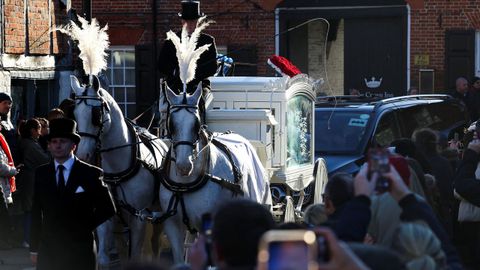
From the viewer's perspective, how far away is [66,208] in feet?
27.6

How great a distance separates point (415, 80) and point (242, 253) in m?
23.9

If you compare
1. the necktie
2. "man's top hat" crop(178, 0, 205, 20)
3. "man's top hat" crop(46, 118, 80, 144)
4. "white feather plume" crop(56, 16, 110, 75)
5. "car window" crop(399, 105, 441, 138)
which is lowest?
the necktie

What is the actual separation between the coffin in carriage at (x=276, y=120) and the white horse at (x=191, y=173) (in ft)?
5.31

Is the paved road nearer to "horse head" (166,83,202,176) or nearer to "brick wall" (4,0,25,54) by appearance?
"horse head" (166,83,202,176)

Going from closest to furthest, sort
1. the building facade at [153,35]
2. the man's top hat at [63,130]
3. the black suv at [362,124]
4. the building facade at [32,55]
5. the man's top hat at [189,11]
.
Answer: the man's top hat at [63,130]
the man's top hat at [189,11]
the black suv at [362,124]
the building facade at [32,55]
the building facade at [153,35]

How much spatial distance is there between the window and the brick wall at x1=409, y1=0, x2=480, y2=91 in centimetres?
682

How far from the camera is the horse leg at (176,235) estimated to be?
1059cm

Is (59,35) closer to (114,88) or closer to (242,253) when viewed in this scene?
(114,88)

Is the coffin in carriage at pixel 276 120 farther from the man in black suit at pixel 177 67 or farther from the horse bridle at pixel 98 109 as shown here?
the horse bridle at pixel 98 109

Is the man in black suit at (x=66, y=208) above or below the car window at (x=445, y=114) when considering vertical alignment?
below

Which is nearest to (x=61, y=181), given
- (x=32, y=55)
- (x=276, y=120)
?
(x=276, y=120)

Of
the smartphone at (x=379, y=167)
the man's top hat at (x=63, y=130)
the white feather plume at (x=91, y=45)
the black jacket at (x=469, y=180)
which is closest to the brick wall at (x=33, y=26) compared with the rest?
the white feather plume at (x=91, y=45)

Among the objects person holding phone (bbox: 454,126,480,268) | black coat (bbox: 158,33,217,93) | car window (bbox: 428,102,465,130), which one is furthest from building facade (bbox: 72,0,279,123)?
person holding phone (bbox: 454,126,480,268)

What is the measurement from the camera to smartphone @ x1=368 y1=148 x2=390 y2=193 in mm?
5547
